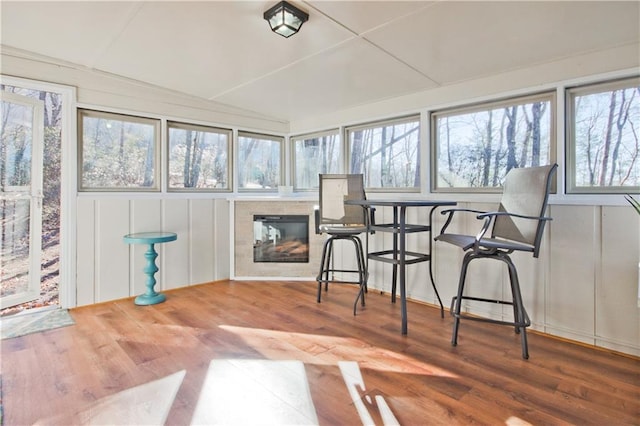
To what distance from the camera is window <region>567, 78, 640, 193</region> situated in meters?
2.33

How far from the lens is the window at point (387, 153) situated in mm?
3576

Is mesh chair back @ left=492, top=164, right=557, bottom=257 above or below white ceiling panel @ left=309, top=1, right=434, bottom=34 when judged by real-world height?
below

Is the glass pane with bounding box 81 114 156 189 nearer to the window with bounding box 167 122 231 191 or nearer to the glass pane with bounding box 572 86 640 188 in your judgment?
the window with bounding box 167 122 231 191

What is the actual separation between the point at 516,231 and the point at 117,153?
377 centimetres

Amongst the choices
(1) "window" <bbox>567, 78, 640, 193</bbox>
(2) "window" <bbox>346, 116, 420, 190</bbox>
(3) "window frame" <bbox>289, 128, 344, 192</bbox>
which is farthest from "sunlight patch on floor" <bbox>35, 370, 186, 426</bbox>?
(1) "window" <bbox>567, 78, 640, 193</bbox>

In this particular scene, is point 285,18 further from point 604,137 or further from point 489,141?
point 604,137

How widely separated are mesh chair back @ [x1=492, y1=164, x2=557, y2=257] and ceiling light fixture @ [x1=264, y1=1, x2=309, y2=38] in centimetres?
185

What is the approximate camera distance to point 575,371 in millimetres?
2023

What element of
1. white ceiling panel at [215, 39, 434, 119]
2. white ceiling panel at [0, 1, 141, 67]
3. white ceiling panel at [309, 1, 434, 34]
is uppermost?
white ceiling panel at [0, 1, 141, 67]

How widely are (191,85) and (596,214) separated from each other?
3685 millimetres

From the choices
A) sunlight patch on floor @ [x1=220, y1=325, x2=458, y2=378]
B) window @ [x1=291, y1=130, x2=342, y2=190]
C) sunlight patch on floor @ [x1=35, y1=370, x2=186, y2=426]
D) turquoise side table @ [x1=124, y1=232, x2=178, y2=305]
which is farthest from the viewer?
window @ [x1=291, y1=130, x2=342, y2=190]

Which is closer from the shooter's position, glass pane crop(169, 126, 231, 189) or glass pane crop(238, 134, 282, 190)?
glass pane crop(169, 126, 231, 189)

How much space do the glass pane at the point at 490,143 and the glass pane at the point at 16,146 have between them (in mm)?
3800

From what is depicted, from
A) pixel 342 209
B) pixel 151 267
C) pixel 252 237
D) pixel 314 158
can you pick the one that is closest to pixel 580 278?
pixel 342 209
